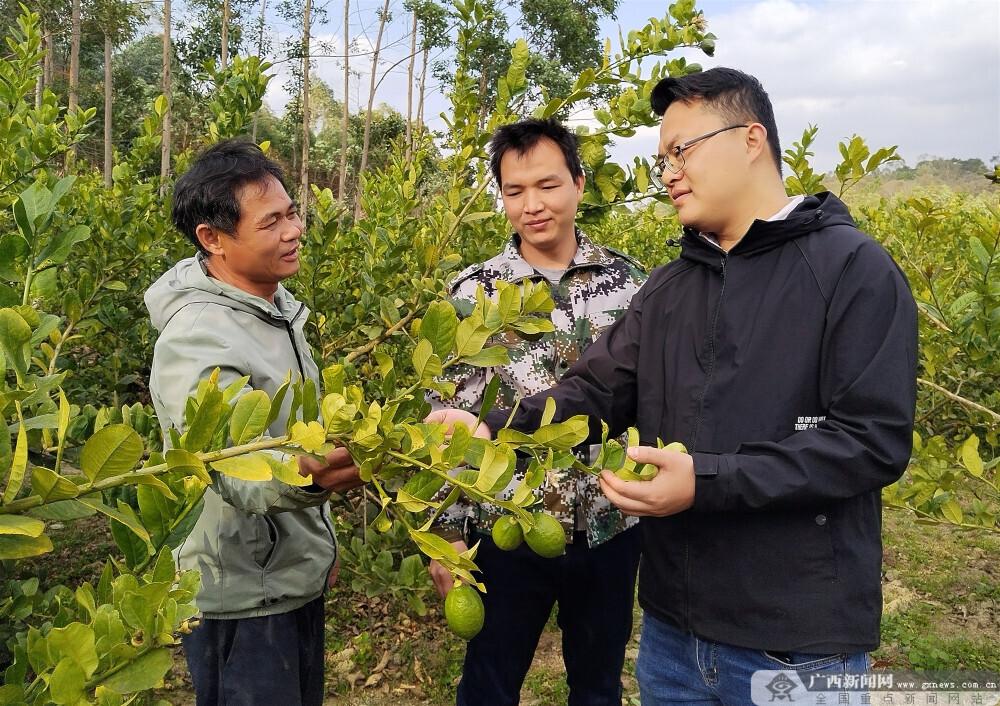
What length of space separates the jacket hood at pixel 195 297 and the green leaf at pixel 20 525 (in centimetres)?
101

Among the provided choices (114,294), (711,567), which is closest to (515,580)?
(711,567)

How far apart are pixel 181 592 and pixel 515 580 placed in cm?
126

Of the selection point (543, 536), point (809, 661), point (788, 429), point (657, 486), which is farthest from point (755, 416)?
point (543, 536)

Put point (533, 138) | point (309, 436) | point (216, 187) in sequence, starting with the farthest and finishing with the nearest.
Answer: point (533, 138) < point (216, 187) < point (309, 436)

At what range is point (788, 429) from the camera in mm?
1346

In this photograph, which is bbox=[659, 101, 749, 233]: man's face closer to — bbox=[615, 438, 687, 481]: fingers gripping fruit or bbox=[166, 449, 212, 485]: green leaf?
bbox=[615, 438, 687, 481]: fingers gripping fruit

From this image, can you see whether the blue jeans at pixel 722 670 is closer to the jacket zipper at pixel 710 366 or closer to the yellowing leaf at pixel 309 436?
the jacket zipper at pixel 710 366

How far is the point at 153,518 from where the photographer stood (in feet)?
3.14

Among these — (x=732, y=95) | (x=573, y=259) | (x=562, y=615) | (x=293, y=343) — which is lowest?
(x=562, y=615)

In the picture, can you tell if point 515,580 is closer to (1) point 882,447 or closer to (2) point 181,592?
(1) point 882,447

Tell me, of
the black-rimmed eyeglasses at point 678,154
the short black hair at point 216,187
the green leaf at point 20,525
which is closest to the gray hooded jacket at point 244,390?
the short black hair at point 216,187

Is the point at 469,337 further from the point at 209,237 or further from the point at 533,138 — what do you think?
the point at 533,138

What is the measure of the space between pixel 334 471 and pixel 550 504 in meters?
→ 0.80

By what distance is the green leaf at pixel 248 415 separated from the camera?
2.72ft
